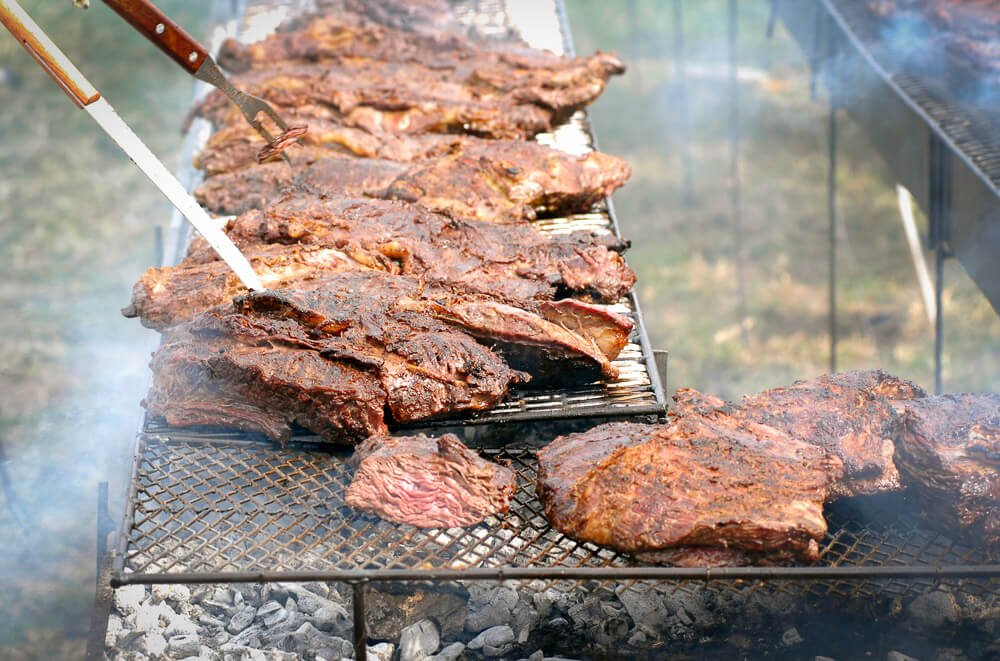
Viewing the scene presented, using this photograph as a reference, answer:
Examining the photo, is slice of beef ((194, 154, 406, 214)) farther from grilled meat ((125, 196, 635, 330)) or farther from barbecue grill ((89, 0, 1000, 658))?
barbecue grill ((89, 0, 1000, 658))

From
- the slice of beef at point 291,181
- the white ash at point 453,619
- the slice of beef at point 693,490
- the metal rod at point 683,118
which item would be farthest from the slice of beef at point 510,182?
the metal rod at point 683,118

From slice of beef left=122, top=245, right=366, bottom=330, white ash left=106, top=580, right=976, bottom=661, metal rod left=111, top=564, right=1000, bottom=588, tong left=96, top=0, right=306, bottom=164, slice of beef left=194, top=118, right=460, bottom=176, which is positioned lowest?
white ash left=106, top=580, right=976, bottom=661

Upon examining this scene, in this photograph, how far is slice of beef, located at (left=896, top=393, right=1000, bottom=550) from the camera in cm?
347

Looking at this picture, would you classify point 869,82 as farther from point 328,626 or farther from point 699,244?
point 328,626

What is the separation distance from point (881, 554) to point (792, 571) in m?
0.55

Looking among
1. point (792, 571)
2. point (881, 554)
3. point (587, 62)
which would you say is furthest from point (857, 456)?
point (587, 62)

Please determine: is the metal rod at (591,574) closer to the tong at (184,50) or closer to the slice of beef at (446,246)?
the slice of beef at (446,246)

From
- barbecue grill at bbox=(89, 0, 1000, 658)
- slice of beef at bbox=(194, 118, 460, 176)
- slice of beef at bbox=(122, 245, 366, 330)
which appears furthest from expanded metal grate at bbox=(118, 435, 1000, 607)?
slice of beef at bbox=(194, 118, 460, 176)

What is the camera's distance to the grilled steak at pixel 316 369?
3.99 metres

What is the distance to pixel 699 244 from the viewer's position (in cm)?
1355

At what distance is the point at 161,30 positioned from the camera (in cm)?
474

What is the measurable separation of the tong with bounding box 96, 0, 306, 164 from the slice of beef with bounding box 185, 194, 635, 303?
0.38 m

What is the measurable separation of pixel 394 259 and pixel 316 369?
44.2 inches

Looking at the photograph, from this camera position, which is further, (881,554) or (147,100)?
(147,100)
